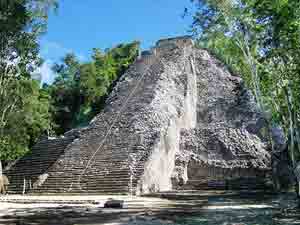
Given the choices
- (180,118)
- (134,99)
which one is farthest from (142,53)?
(180,118)

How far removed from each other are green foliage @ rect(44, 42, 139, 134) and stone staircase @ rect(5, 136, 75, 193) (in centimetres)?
1041

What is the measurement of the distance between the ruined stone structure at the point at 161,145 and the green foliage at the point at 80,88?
6885 mm

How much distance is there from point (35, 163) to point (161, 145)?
5.84m

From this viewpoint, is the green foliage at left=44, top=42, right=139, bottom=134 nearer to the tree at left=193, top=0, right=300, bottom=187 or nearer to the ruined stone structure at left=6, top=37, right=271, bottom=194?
the ruined stone structure at left=6, top=37, right=271, bottom=194

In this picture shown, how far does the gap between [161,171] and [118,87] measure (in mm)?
8870

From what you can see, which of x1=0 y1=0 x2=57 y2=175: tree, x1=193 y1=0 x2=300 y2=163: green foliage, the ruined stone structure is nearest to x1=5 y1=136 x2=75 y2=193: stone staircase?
the ruined stone structure

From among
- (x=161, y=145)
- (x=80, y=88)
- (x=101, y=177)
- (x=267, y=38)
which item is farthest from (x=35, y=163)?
(x=80, y=88)

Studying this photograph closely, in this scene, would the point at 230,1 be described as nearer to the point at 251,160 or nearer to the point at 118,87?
the point at 251,160

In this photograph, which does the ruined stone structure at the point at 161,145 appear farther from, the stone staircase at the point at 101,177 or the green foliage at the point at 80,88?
the green foliage at the point at 80,88

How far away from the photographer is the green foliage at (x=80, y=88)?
32.1m

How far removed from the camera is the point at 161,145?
1778cm

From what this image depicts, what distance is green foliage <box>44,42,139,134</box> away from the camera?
1265 inches

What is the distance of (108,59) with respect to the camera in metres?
34.9

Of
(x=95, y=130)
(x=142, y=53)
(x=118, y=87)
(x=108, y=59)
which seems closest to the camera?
(x=95, y=130)
